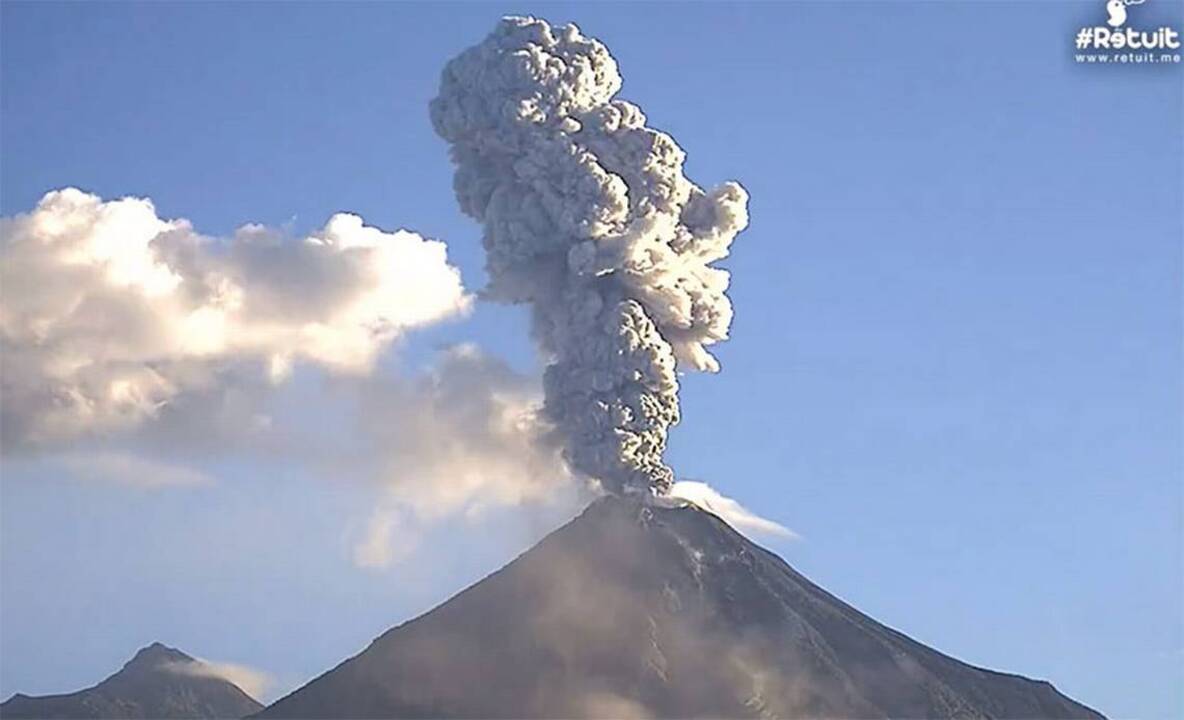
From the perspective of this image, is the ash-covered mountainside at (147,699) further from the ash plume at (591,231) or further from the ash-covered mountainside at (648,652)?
the ash plume at (591,231)

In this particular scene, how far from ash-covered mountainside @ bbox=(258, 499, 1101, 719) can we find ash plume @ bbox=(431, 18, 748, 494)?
8652 mm

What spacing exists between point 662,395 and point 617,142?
13.9 metres

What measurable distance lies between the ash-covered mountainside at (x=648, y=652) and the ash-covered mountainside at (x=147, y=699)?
5447cm

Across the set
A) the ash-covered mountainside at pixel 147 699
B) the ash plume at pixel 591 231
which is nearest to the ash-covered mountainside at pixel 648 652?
the ash plume at pixel 591 231

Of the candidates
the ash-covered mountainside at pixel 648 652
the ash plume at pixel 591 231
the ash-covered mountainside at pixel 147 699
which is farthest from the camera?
the ash-covered mountainside at pixel 147 699

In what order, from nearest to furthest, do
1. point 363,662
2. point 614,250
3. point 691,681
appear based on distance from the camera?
point 614,250 < point 691,681 < point 363,662

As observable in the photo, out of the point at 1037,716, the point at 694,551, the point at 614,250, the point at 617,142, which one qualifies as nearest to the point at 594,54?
the point at 617,142

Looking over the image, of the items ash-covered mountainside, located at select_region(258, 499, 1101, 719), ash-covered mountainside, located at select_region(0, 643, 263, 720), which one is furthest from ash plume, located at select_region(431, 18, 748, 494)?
ash-covered mountainside, located at select_region(0, 643, 263, 720)

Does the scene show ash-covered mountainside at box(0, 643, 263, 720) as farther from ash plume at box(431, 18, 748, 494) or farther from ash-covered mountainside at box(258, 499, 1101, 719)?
ash plume at box(431, 18, 748, 494)

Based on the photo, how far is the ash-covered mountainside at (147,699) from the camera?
17075cm

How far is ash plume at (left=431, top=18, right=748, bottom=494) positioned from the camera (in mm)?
108250

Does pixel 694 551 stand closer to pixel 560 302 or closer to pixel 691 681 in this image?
pixel 691 681

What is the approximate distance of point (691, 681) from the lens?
4510 inches

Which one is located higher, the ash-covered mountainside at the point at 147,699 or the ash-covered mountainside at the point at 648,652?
the ash-covered mountainside at the point at 147,699
